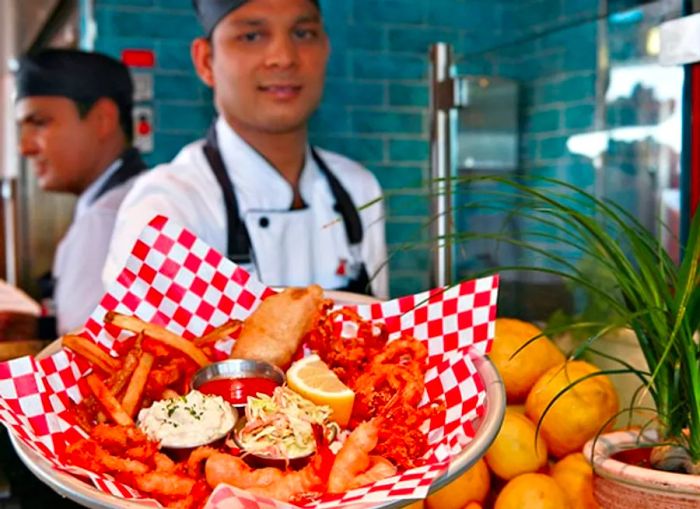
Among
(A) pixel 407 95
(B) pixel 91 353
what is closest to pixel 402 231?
(A) pixel 407 95

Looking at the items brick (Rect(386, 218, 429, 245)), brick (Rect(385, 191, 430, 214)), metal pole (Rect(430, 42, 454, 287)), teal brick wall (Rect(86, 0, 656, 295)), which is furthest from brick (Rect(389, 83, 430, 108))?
metal pole (Rect(430, 42, 454, 287))

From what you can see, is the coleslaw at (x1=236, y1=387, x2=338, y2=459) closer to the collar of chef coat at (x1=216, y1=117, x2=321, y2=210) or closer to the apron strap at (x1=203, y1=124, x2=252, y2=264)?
the apron strap at (x1=203, y1=124, x2=252, y2=264)

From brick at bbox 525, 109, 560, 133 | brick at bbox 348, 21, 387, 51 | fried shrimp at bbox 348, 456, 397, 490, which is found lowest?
fried shrimp at bbox 348, 456, 397, 490

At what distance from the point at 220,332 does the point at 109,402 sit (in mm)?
191

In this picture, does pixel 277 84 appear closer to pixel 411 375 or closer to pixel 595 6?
pixel 595 6

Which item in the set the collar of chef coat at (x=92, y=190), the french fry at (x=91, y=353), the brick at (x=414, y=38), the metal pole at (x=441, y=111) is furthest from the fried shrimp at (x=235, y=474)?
the brick at (x=414, y=38)

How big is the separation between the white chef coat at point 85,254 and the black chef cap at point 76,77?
9.9 inches

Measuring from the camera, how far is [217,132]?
301 cm

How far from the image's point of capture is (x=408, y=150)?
360 centimetres

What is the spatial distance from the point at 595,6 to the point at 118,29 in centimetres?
188

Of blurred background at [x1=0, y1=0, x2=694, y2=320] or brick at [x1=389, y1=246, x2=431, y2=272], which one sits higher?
blurred background at [x1=0, y1=0, x2=694, y2=320]

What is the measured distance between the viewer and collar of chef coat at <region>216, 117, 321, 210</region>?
114 inches

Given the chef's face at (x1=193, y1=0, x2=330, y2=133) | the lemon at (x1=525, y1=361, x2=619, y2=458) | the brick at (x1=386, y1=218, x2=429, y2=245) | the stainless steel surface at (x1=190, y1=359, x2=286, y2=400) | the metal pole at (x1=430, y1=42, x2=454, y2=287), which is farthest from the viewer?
the brick at (x1=386, y1=218, x2=429, y2=245)

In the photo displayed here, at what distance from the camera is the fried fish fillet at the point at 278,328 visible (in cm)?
114
